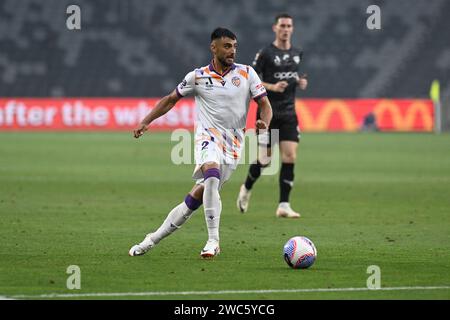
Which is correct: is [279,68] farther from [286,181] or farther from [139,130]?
[139,130]

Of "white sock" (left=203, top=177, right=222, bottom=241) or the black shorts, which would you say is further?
the black shorts

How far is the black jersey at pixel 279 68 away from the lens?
15641 millimetres

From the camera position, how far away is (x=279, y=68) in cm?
1564

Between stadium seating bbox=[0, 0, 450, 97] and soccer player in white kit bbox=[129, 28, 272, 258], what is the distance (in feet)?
114

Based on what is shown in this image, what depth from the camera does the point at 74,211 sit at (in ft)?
50.5

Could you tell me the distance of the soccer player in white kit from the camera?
10773 mm

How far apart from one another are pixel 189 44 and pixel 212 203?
121ft

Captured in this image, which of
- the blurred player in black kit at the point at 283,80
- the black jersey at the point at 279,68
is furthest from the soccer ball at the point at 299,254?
the black jersey at the point at 279,68

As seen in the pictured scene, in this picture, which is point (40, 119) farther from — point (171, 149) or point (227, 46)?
point (227, 46)

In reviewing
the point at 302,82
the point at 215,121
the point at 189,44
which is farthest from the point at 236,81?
the point at 189,44

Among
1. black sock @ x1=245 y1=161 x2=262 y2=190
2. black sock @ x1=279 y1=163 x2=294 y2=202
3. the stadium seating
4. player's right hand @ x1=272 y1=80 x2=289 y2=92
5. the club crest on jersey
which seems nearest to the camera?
the club crest on jersey

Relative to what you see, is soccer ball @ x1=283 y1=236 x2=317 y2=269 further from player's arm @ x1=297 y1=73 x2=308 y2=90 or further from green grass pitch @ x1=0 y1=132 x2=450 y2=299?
player's arm @ x1=297 y1=73 x2=308 y2=90

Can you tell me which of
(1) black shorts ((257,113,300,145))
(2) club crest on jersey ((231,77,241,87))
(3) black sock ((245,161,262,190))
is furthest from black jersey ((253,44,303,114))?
(2) club crest on jersey ((231,77,241,87))

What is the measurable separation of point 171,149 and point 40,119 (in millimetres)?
11927
